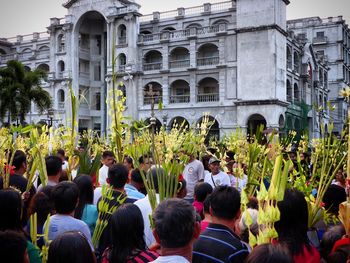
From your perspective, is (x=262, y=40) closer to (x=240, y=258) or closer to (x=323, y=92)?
(x=323, y=92)

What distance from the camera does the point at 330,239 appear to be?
3402 millimetres

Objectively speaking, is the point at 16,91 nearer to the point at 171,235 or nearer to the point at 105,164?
the point at 105,164

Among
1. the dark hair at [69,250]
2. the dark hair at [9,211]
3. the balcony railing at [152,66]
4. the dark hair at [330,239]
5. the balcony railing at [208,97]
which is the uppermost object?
the balcony railing at [152,66]

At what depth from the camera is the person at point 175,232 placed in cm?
266

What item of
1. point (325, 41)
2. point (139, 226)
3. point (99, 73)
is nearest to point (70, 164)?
point (139, 226)

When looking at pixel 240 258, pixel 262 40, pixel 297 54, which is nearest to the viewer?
pixel 240 258

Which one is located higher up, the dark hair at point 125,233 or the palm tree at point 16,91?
the palm tree at point 16,91

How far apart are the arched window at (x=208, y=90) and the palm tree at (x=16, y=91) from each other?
12.1 meters

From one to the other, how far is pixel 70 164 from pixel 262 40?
82.6 ft

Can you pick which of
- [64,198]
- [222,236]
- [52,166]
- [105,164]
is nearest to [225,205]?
[222,236]

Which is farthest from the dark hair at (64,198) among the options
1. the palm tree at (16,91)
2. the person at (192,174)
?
the palm tree at (16,91)

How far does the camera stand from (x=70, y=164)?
5973 millimetres

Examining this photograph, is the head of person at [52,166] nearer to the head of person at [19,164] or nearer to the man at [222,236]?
the head of person at [19,164]

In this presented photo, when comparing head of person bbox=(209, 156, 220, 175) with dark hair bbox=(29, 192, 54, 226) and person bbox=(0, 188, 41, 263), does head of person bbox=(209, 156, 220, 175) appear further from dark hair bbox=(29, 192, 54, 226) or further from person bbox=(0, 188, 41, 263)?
person bbox=(0, 188, 41, 263)
